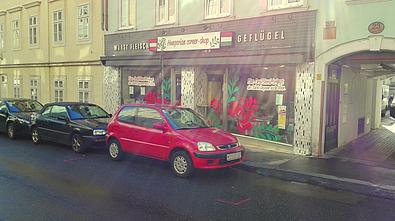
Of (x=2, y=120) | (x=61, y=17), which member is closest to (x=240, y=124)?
(x=2, y=120)

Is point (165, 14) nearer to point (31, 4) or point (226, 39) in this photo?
point (226, 39)

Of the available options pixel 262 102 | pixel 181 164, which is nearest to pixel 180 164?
pixel 181 164

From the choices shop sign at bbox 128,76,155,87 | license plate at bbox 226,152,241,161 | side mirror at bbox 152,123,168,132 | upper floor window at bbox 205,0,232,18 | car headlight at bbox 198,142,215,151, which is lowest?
license plate at bbox 226,152,241,161

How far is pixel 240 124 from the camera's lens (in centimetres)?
1178

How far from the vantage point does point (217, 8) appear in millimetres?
11914

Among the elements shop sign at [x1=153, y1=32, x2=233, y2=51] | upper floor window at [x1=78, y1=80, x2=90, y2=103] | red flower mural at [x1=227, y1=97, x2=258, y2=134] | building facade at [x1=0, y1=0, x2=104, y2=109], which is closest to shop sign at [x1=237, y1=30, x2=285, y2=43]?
shop sign at [x1=153, y1=32, x2=233, y2=51]

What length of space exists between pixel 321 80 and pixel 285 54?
1.24 metres

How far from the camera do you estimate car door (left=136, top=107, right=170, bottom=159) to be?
7.89 m

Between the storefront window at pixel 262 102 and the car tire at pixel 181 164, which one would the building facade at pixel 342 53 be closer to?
the storefront window at pixel 262 102

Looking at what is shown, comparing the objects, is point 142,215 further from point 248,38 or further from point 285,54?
point 248,38

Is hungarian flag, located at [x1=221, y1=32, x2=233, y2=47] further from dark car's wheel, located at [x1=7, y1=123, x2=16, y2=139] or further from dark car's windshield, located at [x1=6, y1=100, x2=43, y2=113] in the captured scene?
dark car's wheel, located at [x1=7, y1=123, x2=16, y2=139]

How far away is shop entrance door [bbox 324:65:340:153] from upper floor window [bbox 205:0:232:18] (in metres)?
3.82

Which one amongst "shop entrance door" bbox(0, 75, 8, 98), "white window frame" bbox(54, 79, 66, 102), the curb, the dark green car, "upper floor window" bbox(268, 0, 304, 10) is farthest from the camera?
"shop entrance door" bbox(0, 75, 8, 98)

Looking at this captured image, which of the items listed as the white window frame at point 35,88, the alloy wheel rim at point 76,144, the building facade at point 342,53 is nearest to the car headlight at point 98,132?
the alloy wheel rim at point 76,144
